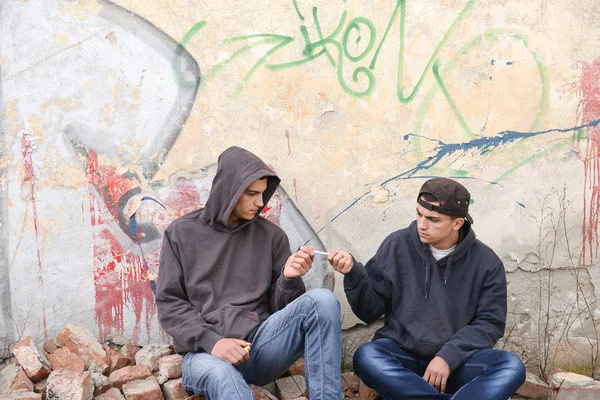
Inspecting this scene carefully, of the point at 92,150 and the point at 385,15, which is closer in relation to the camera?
the point at 92,150

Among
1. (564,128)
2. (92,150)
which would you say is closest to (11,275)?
(92,150)

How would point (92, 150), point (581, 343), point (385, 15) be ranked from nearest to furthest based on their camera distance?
point (92, 150) < point (385, 15) < point (581, 343)

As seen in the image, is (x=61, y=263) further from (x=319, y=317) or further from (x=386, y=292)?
(x=386, y=292)

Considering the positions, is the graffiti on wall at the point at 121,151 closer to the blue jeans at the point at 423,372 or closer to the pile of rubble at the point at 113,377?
the pile of rubble at the point at 113,377

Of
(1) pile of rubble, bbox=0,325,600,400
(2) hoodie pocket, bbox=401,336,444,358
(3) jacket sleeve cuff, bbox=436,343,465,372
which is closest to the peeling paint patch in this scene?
(1) pile of rubble, bbox=0,325,600,400

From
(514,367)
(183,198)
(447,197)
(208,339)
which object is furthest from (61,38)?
(514,367)

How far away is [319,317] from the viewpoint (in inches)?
121

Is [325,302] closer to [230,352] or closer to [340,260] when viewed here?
[340,260]

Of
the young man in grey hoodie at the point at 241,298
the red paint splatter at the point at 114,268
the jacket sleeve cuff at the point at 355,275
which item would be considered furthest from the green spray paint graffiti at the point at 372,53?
the jacket sleeve cuff at the point at 355,275

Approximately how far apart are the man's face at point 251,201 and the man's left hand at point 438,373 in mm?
1114

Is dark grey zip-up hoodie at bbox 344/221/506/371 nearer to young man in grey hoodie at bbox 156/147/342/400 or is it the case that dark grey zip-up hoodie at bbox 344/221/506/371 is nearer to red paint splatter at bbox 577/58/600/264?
young man in grey hoodie at bbox 156/147/342/400

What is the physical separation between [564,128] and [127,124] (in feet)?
8.17

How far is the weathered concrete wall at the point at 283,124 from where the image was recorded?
3.55m

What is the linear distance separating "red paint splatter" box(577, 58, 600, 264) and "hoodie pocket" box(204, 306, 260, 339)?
2.12 m
